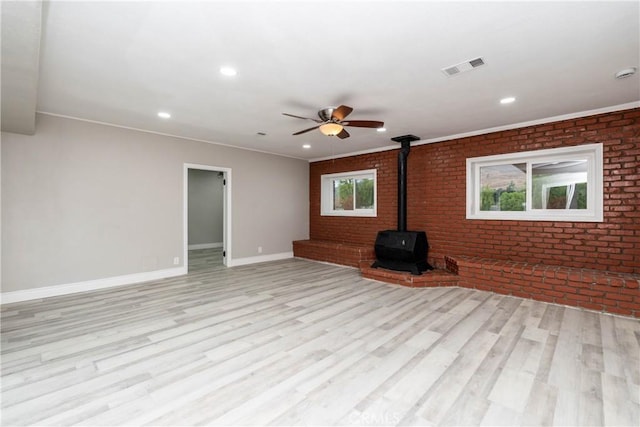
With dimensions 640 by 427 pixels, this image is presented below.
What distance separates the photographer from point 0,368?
2172mm

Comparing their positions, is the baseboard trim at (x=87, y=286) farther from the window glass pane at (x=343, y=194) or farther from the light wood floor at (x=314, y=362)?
the window glass pane at (x=343, y=194)

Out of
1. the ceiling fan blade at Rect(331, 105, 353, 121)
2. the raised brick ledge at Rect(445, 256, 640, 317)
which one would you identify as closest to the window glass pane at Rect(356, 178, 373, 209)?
the raised brick ledge at Rect(445, 256, 640, 317)

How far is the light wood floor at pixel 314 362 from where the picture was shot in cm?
172

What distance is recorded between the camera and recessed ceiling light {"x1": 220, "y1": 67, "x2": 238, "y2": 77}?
8.63ft

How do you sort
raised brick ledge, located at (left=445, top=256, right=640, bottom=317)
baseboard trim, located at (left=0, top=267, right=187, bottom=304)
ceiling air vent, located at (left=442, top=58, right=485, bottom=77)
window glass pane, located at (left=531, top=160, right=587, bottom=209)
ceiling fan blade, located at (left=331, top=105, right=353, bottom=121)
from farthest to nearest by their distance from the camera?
1. window glass pane, located at (left=531, top=160, right=587, bottom=209)
2. baseboard trim, located at (left=0, top=267, right=187, bottom=304)
3. raised brick ledge, located at (left=445, top=256, right=640, bottom=317)
4. ceiling fan blade, located at (left=331, top=105, right=353, bottom=121)
5. ceiling air vent, located at (left=442, top=58, right=485, bottom=77)

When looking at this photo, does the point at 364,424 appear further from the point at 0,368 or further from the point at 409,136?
the point at 409,136

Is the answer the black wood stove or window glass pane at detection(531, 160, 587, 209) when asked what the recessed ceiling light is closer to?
the black wood stove

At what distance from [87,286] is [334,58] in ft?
15.6

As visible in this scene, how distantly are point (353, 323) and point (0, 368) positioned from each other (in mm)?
2966

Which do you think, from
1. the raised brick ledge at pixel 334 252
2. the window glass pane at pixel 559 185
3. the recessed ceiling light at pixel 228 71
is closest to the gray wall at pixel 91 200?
the raised brick ledge at pixel 334 252

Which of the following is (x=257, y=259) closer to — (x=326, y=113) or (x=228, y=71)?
(x=326, y=113)

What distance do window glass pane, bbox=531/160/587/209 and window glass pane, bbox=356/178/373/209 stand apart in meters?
2.99

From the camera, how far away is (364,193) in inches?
259

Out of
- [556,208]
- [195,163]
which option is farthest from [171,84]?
[556,208]
